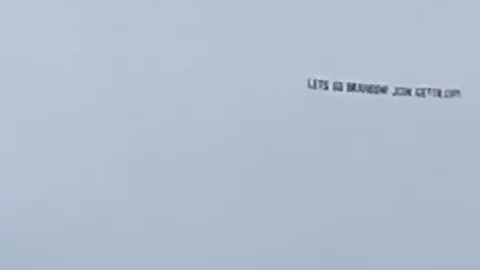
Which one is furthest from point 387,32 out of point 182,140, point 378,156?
point 182,140

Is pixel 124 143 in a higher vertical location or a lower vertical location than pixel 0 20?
lower

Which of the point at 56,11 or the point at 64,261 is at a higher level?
the point at 56,11

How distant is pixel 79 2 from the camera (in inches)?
46.6

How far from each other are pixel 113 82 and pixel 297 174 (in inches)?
10.1

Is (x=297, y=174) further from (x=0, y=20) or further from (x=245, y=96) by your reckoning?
(x=0, y=20)

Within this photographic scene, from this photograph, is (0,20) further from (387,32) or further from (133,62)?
(387,32)

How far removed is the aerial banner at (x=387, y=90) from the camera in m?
1.18

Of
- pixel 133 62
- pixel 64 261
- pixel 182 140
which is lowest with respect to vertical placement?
pixel 64 261

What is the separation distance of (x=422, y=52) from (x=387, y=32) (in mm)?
50

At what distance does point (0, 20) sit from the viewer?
119cm

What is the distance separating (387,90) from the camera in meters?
1.18

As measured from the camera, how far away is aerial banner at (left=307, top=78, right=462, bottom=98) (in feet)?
3.87

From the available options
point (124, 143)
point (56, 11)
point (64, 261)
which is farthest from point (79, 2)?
point (64, 261)

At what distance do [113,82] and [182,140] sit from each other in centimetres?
11
